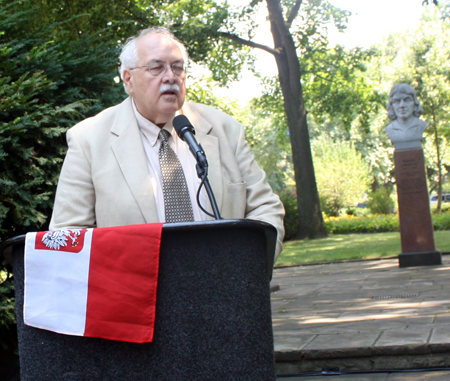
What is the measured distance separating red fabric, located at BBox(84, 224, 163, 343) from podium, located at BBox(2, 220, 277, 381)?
32mm

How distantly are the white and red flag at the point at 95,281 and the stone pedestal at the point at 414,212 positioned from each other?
9.89 m

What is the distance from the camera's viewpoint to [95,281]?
5.92ft

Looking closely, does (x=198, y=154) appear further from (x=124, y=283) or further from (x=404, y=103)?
(x=404, y=103)

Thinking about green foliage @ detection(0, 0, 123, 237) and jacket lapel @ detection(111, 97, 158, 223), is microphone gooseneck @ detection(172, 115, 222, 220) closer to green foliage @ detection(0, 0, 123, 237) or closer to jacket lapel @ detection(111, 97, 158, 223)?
jacket lapel @ detection(111, 97, 158, 223)

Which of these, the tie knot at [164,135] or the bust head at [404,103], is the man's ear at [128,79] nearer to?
the tie knot at [164,135]

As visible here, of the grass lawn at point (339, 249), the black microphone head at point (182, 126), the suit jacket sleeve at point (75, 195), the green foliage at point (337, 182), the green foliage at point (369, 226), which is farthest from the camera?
the green foliage at point (337, 182)

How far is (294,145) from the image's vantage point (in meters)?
20.0

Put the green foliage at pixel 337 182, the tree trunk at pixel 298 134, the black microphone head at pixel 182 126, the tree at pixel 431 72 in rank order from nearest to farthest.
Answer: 1. the black microphone head at pixel 182 126
2. the tree trunk at pixel 298 134
3. the green foliage at pixel 337 182
4. the tree at pixel 431 72

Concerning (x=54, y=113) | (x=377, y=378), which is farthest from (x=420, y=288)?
(x=54, y=113)

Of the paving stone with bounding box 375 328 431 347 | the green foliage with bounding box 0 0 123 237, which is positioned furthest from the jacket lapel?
the paving stone with bounding box 375 328 431 347

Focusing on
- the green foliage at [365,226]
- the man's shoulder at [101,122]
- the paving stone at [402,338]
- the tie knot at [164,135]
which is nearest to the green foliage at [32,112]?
the man's shoulder at [101,122]

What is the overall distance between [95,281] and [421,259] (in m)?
9.99

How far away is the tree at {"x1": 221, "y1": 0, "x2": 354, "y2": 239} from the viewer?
19.6 meters

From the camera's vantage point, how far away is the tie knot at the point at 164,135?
8.59ft
